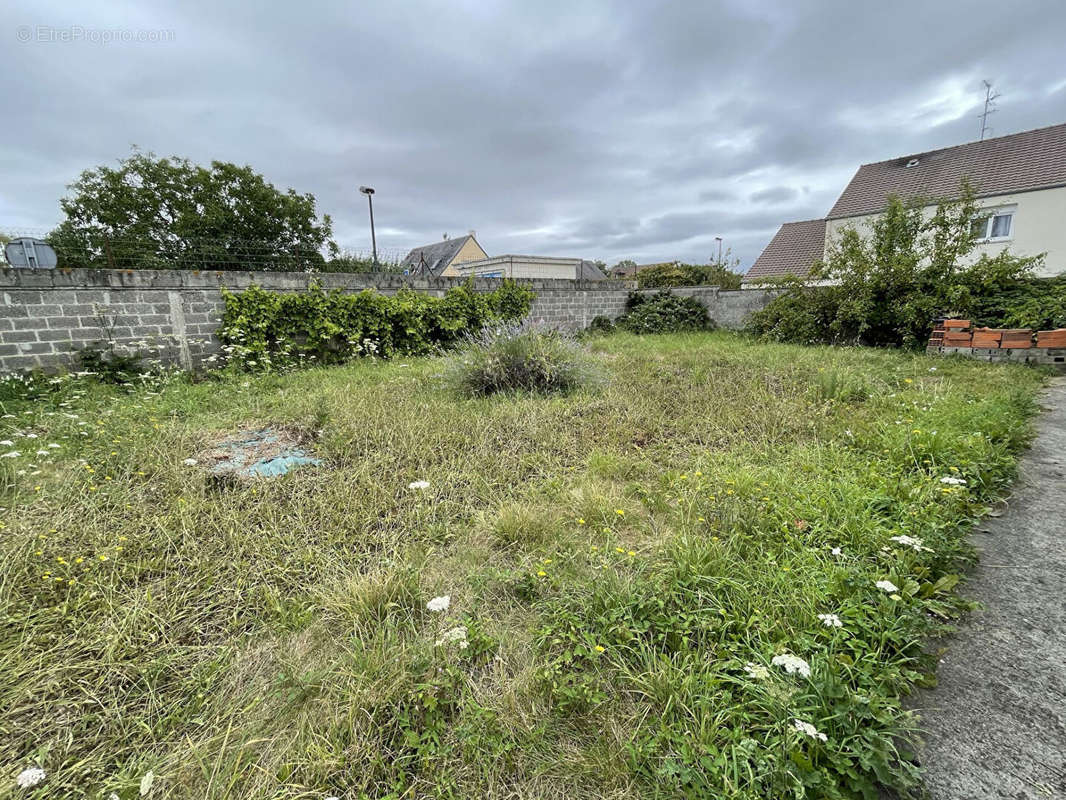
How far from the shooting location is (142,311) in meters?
4.57

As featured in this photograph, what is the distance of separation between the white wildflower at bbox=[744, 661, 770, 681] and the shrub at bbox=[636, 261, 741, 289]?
18918 millimetres

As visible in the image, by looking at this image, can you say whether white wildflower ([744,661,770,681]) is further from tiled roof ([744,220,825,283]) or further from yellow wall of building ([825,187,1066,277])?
tiled roof ([744,220,825,283])

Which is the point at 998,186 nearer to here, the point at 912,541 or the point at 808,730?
the point at 912,541

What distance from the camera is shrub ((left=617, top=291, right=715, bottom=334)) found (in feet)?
29.8

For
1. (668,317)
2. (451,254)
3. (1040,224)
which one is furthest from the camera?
(451,254)

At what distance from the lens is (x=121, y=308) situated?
4453 mm

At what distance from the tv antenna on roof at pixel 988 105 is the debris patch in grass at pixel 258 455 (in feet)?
72.3

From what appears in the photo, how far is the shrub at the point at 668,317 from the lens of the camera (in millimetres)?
9086

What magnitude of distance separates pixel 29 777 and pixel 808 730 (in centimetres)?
167

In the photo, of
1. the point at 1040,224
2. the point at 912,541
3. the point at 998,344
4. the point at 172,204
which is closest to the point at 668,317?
the point at 998,344

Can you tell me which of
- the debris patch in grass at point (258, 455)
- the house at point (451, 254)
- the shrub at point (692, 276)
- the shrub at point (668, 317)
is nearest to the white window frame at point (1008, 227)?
the shrub at point (692, 276)

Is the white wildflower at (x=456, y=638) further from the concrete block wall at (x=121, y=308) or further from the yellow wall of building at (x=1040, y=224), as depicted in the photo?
the yellow wall of building at (x=1040, y=224)

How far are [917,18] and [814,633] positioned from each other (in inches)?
429

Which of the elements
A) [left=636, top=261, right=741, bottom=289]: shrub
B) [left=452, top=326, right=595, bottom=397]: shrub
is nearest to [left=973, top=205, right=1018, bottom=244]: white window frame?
[left=636, top=261, right=741, bottom=289]: shrub
